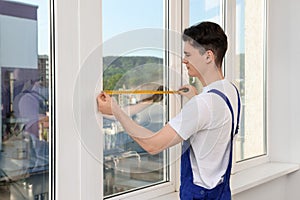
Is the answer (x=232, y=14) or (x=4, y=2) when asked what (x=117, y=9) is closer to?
(x=4, y=2)

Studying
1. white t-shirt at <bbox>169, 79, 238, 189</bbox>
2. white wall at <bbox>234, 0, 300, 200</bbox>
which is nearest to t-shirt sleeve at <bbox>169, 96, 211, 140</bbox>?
white t-shirt at <bbox>169, 79, 238, 189</bbox>

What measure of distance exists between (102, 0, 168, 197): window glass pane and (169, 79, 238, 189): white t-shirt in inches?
8.3

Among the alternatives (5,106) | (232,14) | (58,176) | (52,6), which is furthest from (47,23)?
(232,14)

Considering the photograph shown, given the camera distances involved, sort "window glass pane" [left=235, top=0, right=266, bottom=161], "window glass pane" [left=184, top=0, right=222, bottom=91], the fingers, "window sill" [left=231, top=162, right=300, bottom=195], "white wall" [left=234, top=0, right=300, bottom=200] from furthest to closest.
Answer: "white wall" [left=234, top=0, right=300, bottom=200]
"window glass pane" [left=235, top=0, right=266, bottom=161]
"window sill" [left=231, top=162, right=300, bottom=195]
"window glass pane" [left=184, top=0, right=222, bottom=91]
the fingers

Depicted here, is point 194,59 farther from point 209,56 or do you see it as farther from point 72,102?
point 72,102

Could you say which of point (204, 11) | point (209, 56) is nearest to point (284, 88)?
point (204, 11)

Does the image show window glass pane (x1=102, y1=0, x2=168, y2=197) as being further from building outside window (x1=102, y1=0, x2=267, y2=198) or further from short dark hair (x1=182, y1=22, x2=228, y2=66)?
short dark hair (x1=182, y1=22, x2=228, y2=66)

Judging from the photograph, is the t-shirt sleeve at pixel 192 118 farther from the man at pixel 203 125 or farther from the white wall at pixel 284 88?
the white wall at pixel 284 88

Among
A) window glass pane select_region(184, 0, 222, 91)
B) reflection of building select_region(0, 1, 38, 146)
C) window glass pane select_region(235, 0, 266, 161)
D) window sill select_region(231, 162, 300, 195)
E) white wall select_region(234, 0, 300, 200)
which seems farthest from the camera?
white wall select_region(234, 0, 300, 200)

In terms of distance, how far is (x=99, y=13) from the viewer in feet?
4.74

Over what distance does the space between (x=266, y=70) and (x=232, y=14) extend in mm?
701

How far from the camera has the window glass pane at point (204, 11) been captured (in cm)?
206

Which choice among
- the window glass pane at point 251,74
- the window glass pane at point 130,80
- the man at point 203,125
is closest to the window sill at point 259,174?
the window glass pane at point 251,74

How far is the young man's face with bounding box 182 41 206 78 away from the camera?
55.6 inches
